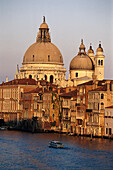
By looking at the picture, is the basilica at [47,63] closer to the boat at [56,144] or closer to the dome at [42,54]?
the dome at [42,54]

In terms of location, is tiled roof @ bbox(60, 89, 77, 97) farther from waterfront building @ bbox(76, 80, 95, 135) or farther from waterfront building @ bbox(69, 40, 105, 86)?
waterfront building @ bbox(69, 40, 105, 86)

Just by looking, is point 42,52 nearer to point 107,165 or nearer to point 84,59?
point 84,59

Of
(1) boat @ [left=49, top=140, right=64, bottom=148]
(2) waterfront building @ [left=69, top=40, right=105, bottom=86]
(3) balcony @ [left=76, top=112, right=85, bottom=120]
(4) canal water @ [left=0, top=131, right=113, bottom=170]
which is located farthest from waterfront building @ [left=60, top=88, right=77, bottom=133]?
(2) waterfront building @ [left=69, top=40, right=105, bottom=86]

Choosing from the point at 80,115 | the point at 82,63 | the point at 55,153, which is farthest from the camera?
the point at 82,63

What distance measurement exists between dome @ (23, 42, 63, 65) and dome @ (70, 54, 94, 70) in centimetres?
856

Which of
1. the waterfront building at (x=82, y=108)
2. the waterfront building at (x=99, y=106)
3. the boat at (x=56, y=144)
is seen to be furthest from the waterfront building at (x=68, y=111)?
the boat at (x=56, y=144)

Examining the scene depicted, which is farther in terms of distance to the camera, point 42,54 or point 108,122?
point 42,54

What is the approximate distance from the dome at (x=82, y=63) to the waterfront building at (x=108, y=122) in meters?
60.7

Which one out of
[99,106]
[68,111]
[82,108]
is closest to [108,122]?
[99,106]

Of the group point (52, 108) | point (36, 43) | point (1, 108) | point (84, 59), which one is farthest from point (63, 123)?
point (36, 43)

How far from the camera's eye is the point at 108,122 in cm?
10119

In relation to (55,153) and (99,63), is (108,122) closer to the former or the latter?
(55,153)

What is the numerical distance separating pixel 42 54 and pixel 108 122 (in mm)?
71795

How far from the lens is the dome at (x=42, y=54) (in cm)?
17138
